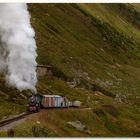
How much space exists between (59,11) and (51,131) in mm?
28924

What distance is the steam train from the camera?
37.6 meters

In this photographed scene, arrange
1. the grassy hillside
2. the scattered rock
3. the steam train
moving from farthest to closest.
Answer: the scattered rock < the grassy hillside < the steam train

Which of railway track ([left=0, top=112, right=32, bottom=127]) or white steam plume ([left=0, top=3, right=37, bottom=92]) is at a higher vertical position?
white steam plume ([left=0, top=3, right=37, bottom=92])

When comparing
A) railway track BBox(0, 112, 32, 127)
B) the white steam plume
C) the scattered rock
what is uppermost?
the white steam plume

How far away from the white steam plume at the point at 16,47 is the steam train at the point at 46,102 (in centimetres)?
75

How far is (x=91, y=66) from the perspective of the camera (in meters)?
55.0

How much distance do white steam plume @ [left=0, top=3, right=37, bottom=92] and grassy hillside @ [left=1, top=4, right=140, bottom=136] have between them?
3.93 feet

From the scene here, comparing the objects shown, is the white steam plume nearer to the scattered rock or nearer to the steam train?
the steam train

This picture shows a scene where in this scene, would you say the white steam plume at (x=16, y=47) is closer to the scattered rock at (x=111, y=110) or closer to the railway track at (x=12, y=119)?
the railway track at (x=12, y=119)

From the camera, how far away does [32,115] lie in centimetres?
3512

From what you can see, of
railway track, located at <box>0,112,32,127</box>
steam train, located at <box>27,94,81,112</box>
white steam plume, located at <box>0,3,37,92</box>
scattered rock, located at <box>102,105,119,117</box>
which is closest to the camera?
railway track, located at <box>0,112,32,127</box>

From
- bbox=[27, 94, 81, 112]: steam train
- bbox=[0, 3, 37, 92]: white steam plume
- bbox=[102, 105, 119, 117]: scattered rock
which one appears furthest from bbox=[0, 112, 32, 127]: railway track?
bbox=[102, 105, 119, 117]: scattered rock

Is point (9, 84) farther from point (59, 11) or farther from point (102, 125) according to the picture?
point (59, 11)

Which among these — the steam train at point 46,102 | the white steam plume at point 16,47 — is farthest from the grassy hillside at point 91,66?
the white steam plume at point 16,47
